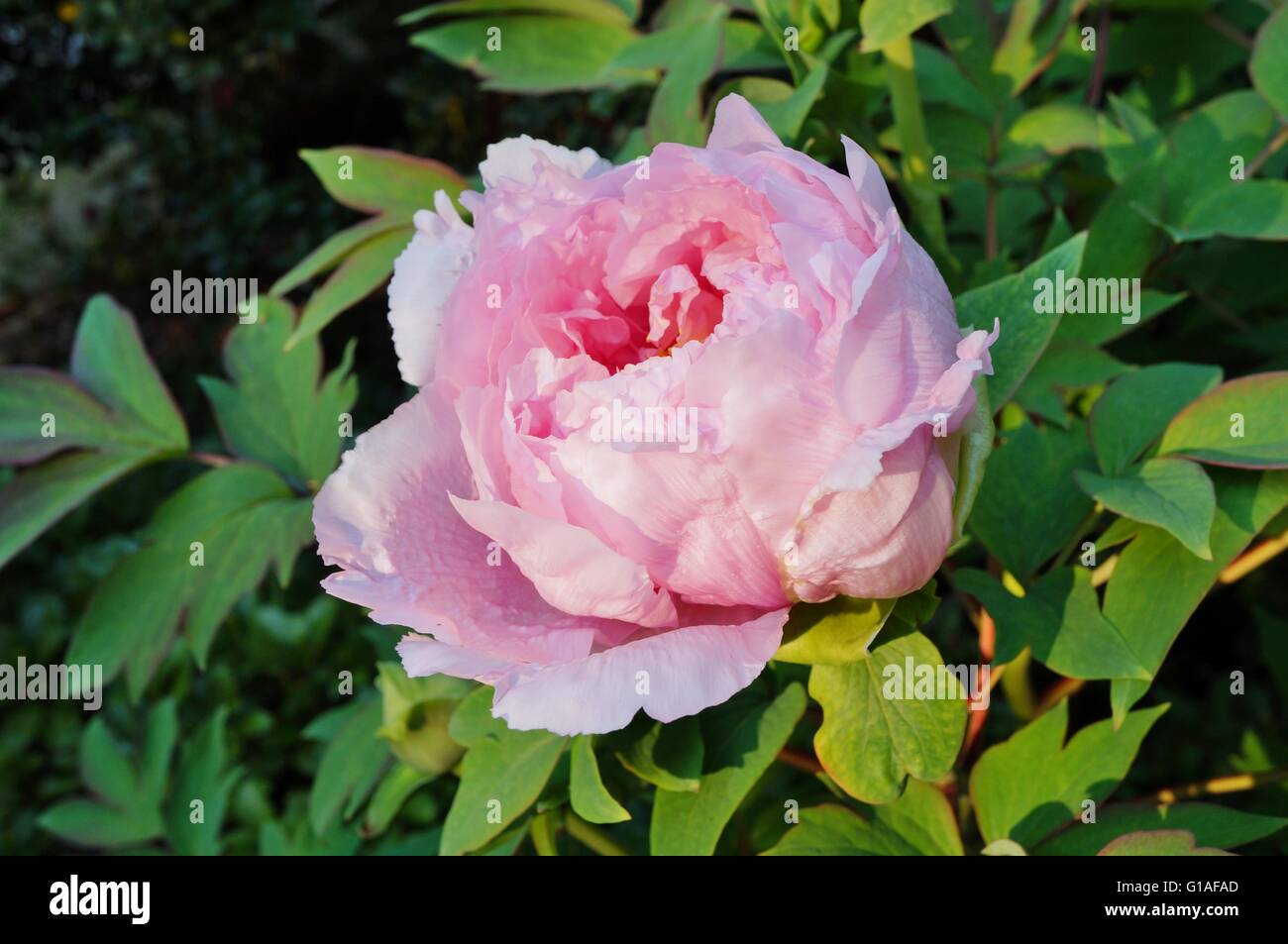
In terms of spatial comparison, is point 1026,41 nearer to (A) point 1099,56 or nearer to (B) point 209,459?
(A) point 1099,56

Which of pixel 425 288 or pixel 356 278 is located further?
pixel 356 278

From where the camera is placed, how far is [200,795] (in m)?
1.02

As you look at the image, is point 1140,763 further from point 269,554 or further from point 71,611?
point 71,611

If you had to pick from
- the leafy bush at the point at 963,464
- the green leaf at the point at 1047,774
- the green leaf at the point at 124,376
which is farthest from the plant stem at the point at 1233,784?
the green leaf at the point at 124,376

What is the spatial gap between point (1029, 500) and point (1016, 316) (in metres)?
0.13

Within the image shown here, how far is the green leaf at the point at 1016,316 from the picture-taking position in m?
0.52

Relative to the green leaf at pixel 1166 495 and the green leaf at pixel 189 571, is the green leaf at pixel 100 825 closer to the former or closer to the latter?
the green leaf at pixel 189 571

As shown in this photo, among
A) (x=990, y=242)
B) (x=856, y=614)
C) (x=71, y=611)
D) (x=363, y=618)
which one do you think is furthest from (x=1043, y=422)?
(x=71, y=611)

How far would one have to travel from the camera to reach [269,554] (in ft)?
2.42

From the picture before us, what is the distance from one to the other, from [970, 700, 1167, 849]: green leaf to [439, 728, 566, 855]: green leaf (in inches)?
8.9

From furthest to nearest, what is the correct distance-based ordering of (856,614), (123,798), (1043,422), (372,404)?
(372,404) → (123,798) → (1043,422) → (856,614)

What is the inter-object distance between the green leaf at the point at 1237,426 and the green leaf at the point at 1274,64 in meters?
0.23

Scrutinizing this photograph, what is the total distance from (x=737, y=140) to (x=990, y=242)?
0.33 meters

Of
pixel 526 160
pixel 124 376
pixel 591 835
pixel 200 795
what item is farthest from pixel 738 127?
pixel 200 795
